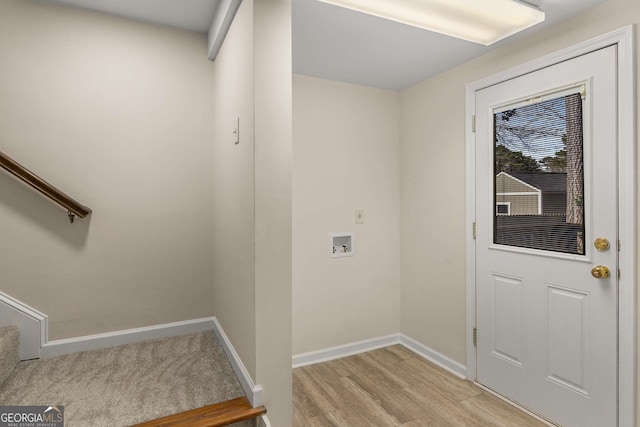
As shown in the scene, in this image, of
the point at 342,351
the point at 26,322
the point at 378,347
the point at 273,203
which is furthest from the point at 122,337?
the point at 378,347

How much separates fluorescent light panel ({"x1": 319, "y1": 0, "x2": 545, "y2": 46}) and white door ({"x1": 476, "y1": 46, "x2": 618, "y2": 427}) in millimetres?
384

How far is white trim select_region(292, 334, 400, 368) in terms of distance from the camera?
2.76 metres

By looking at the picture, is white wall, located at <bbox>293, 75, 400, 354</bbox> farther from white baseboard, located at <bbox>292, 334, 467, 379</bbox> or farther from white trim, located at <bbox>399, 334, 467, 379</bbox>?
white trim, located at <bbox>399, 334, 467, 379</bbox>

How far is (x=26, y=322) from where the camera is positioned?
1965 mm

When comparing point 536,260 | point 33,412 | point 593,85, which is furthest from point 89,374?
point 593,85

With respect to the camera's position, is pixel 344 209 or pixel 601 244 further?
pixel 344 209

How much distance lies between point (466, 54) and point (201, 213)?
85.5 inches

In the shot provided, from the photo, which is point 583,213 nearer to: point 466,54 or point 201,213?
point 466,54

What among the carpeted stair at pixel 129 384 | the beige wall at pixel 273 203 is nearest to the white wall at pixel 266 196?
the beige wall at pixel 273 203

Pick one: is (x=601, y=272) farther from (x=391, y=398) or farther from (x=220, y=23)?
(x=220, y=23)

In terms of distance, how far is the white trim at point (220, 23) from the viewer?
1828 mm

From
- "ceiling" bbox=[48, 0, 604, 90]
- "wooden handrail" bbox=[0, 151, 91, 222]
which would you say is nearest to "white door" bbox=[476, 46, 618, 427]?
"ceiling" bbox=[48, 0, 604, 90]

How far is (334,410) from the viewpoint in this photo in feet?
7.06

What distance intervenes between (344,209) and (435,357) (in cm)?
142
